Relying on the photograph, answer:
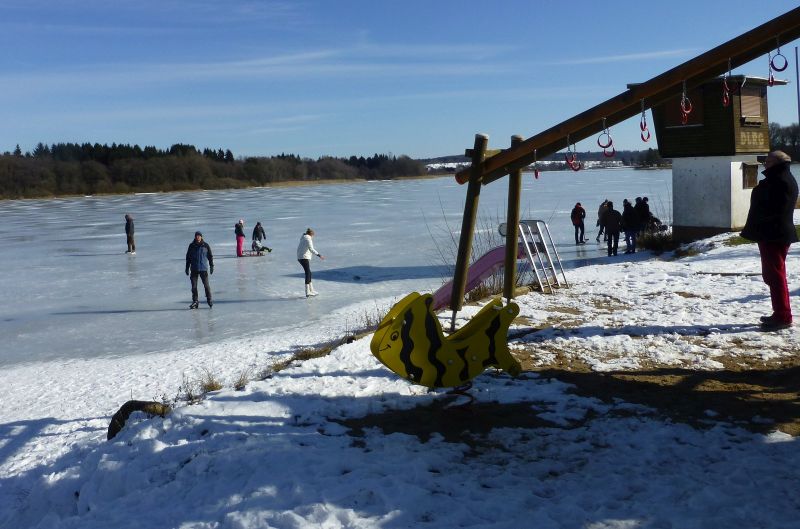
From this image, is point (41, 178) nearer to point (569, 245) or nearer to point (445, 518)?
point (569, 245)

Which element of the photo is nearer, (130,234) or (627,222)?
(627,222)

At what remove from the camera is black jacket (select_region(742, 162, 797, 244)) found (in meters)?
6.66

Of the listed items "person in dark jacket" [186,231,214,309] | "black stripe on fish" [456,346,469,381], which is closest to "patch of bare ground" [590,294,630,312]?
"black stripe on fish" [456,346,469,381]

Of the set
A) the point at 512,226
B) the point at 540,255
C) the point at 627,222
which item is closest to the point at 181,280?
the point at 540,255

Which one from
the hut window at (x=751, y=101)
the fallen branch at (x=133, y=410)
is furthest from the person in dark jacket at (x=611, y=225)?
the fallen branch at (x=133, y=410)

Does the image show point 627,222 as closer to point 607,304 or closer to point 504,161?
point 607,304

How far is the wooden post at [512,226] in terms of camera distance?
838 centimetres

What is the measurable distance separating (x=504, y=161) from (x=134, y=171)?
4487 inches

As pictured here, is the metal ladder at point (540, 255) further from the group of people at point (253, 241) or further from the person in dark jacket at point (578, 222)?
the group of people at point (253, 241)

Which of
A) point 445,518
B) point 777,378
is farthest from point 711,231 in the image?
point 445,518

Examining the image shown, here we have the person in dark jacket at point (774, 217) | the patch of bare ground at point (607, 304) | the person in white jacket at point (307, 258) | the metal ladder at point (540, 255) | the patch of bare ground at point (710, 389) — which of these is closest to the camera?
the patch of bare ground at point (710, 389)

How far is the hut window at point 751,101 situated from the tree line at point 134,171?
92.0 meters

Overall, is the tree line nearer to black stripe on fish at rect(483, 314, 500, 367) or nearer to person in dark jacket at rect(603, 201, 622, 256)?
person in dark jacket at rect(603, 201, 622, 256)

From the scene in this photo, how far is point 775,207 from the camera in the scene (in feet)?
22.0
